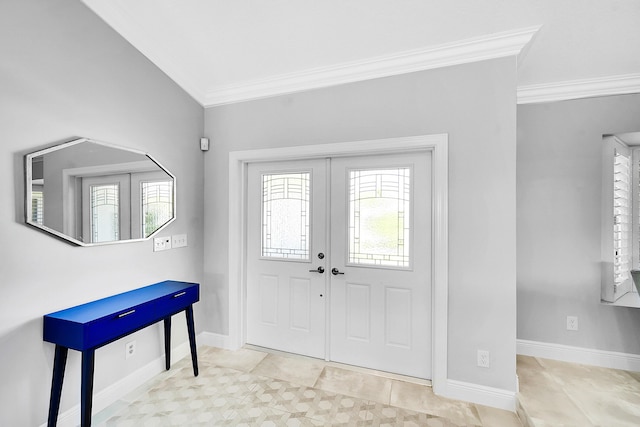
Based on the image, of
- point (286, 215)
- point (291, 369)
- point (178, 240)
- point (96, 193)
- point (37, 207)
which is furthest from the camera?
point (286, 215)

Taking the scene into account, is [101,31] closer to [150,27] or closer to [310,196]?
[150,27]

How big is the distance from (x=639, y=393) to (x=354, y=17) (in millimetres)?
3298

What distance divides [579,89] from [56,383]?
14.3 ft

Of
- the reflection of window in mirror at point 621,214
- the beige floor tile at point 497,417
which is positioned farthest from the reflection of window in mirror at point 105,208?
the reflection of window in mirror at point 621,214

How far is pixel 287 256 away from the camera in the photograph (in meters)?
2.75

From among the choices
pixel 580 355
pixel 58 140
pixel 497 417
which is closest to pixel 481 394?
pixel 497 417

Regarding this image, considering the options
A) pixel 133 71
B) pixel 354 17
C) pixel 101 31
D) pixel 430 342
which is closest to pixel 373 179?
pixel 354 17

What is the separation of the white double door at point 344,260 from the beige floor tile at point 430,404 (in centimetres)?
17

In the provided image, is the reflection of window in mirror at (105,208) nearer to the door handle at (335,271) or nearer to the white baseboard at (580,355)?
the door handle at (335,271)

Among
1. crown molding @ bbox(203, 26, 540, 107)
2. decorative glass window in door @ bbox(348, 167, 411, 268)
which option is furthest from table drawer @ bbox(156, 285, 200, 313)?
crown molding @ bbox(203, 26, 540, 107)

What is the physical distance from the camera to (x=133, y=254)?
224 centimetres

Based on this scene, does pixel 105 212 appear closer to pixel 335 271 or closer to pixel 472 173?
pixel 335 271

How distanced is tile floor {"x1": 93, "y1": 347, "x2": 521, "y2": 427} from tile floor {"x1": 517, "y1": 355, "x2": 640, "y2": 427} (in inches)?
7.6

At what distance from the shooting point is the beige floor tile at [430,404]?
6.21 feet
